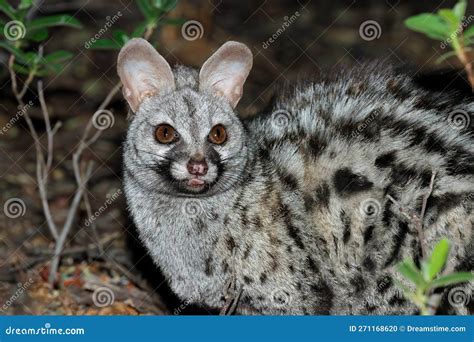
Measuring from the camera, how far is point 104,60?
13.7m

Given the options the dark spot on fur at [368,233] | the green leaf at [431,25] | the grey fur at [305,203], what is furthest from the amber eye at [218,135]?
the green leaf at [431,25]

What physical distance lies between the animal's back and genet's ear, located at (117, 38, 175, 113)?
1102 mm

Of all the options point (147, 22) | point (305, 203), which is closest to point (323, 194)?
point (305, 203)

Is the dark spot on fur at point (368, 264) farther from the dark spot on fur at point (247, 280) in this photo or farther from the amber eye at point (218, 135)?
the amber eye at point (218, 135)

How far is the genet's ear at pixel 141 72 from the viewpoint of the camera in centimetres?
707

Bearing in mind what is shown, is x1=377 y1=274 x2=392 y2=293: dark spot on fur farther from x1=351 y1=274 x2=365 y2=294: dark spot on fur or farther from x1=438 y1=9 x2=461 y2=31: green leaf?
x1=438 y1=9 x2=461 y2=31: green leaf

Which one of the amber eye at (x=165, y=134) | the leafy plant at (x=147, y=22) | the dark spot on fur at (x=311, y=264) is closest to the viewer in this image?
the amber eye at (x=165, y=134)

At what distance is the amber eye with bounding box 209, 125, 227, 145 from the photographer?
22.9 feet

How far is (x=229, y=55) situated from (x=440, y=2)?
27.1 ft

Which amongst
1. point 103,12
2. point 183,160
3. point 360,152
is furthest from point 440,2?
point 183,160

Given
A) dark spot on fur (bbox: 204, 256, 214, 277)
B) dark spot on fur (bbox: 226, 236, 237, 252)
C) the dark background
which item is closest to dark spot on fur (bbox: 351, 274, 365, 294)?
dark spot on fur (bbox: 226, 236, 237, 252)

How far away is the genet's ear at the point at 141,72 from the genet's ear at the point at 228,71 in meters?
0.31

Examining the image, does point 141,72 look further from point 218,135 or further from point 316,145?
point 316,145

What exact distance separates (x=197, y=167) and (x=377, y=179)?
61.2 inches
